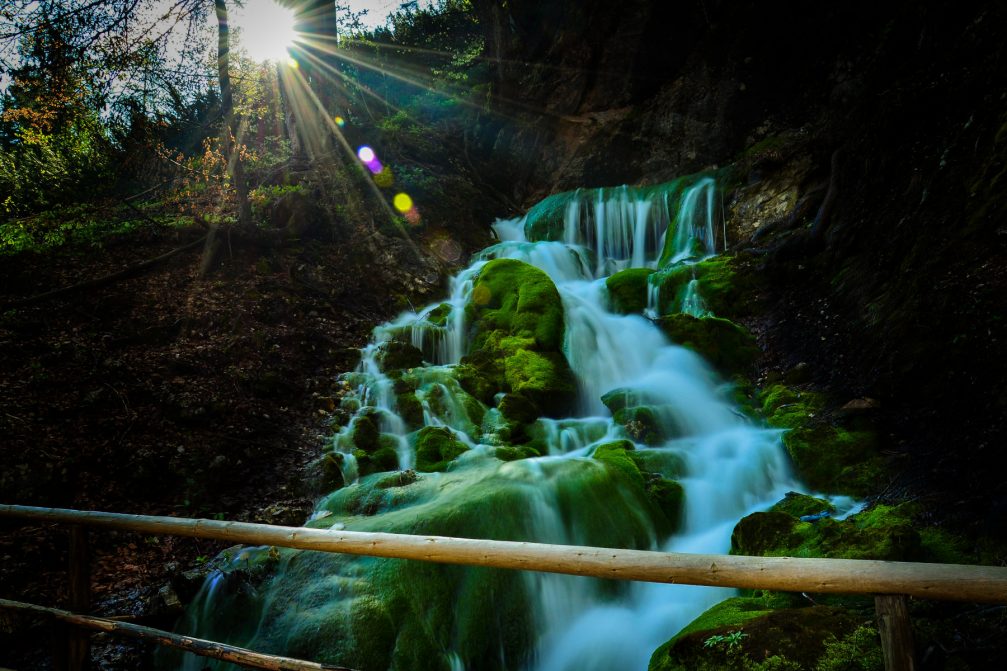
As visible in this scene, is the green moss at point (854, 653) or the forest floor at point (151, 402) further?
the forest floor at point (151, 402)

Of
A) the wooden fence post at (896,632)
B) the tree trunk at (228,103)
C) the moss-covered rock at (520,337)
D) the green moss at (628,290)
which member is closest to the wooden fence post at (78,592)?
the wooden fence post at (896,632)

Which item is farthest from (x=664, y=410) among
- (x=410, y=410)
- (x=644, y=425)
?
(x=410, y=410)

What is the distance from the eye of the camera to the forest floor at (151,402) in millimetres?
4996

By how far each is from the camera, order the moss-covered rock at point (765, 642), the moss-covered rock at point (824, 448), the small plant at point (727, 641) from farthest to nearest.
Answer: the moss-covered rock at point (824, 448) < the small plant at point (727, 641) < the moss-covered rock at point (765, 642)

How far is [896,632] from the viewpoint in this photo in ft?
6.17

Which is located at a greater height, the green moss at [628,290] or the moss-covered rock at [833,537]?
the green moss at [628,290]

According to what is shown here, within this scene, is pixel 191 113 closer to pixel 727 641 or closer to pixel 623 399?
pixel 623 399

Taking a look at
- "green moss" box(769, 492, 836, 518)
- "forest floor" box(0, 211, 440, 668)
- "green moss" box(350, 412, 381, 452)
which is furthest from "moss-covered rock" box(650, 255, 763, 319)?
"green moss" box(350, 412, 381, 452)

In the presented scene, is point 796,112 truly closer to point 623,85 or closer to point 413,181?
point 623,85

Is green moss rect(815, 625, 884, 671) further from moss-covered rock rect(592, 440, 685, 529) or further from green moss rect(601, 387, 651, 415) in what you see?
green moss rect(601, 387, 651, 415)

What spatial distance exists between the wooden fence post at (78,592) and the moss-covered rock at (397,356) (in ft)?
18.9

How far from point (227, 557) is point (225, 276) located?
22.4ft

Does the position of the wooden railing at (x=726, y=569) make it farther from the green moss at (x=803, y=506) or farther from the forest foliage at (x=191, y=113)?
the forest foliage at (x=191, y=113)

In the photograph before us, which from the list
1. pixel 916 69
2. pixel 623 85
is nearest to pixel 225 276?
pixel 916 69
